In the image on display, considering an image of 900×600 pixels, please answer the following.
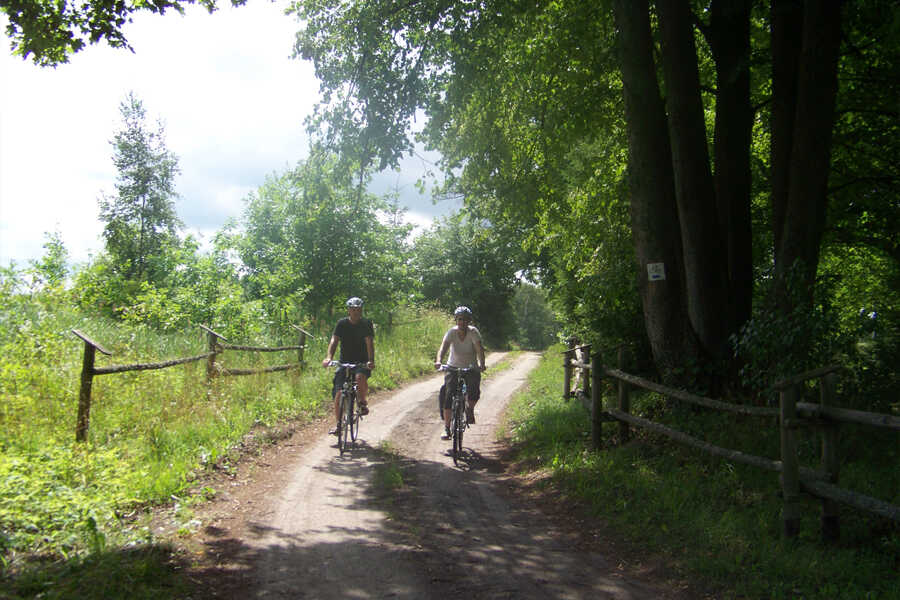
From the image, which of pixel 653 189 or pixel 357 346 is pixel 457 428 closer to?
pixel 357 346

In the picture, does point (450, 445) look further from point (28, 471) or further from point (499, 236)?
point (499, 236)

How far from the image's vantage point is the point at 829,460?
487 cm

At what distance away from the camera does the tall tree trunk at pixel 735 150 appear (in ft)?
27.7

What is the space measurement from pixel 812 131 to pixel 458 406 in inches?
232

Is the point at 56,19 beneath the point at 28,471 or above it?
above

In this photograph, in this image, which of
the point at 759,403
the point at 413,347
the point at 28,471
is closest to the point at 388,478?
the point at 28,471

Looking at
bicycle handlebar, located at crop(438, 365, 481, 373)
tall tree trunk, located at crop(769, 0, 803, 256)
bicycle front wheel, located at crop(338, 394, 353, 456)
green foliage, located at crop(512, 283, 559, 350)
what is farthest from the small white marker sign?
green foliage, located at crop(512, 283, 559, 350)

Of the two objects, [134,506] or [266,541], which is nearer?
[266,541]

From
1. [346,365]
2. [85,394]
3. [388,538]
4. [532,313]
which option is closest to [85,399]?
[85,394]

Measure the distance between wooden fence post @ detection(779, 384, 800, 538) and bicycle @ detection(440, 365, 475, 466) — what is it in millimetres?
4757

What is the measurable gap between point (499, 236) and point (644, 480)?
976cm

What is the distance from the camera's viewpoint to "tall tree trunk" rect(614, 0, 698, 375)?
804 cm

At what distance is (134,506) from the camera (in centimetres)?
572

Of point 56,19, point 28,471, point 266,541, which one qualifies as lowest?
point 266,541
